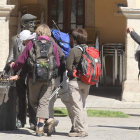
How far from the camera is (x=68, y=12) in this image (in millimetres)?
15148

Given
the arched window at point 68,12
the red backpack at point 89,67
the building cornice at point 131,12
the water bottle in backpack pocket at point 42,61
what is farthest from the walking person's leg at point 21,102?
the arched window at point 68,12

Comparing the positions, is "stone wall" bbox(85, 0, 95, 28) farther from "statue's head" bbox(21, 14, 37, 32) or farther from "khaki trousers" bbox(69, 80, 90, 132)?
"khaki trousers" bbox(69, 80, 90, 132)

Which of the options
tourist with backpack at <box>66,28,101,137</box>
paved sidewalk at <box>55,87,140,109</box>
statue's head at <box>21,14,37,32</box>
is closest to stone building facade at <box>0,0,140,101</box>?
paved sidewalk at <box>55,87,140,109</box>

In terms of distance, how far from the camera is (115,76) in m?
14.5

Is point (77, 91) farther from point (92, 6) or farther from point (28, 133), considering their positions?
point (92, 6)

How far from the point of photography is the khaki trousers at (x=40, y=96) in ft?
22.8

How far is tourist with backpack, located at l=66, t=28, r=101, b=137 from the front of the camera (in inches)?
273

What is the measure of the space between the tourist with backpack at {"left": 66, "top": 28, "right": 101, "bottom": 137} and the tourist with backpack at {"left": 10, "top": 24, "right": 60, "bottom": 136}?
0.84 feet

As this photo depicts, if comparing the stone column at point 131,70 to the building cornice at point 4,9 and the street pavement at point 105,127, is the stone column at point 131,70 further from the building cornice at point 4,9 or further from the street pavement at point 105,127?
the building cornice at point 4,9

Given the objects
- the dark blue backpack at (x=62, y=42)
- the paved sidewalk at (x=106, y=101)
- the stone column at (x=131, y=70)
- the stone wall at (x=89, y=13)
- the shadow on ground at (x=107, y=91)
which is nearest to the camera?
the dark blue backpack at (x=62, y=42)

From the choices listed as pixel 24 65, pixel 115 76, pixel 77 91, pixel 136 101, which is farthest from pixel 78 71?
pixel 115 76

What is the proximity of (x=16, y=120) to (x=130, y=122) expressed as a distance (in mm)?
2149

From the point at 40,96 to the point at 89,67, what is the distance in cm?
80

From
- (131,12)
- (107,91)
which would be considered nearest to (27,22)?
(131,12)
